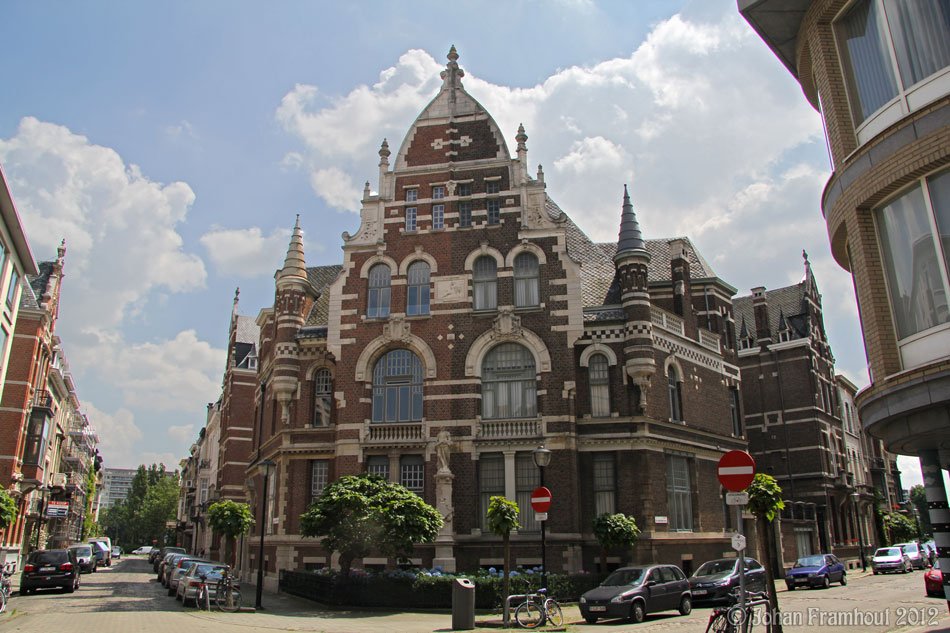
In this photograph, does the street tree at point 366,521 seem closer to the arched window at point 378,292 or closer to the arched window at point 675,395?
the arched window at point 378,292

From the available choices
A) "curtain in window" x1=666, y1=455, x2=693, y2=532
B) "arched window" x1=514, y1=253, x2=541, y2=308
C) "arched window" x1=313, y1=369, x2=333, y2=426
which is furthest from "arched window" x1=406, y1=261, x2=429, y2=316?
"curtain in window" x1=666, y1=455, x2=693, y2=532

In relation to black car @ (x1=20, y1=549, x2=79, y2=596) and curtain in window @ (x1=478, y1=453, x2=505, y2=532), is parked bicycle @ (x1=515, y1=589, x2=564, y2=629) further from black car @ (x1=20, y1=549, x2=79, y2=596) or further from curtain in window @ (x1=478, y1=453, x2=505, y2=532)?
black car @ (x1=20, y1=549, x2=79, y2=596)

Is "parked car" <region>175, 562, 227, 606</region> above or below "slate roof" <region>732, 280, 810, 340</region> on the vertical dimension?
below

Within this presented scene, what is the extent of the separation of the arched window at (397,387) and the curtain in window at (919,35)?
23.7 meters

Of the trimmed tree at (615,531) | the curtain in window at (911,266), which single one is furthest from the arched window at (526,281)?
the curtain in window at (911,266)

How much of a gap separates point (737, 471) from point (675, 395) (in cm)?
2179

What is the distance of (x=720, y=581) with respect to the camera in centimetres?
2377

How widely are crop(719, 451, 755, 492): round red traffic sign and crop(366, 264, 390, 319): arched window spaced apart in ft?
74.9

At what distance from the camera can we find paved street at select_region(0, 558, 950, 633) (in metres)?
18.5

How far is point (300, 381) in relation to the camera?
34562 mm

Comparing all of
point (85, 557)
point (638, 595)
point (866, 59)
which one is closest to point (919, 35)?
point (866, 59)

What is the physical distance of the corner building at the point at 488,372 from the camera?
1184 inches

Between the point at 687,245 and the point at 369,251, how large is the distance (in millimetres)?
17844

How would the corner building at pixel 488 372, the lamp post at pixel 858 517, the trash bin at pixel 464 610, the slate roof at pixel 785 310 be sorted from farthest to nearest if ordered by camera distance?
the slate roof at pixel 785 310
the lamp post at pixel 858 517
the corner building at pixel 488 372
the trash bin at pixel 464 610
